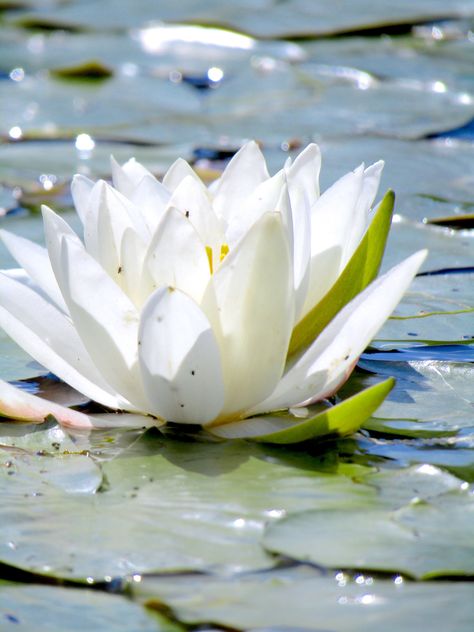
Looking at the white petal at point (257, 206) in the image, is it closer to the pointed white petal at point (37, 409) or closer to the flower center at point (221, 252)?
the flower center at point (221, 252)

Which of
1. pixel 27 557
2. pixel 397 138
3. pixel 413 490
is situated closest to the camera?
pixel 27 557

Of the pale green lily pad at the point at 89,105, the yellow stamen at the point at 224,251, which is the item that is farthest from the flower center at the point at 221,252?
the pale green lily pad at the point at 89,105

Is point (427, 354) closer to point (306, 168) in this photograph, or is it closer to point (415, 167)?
point (306, 168)

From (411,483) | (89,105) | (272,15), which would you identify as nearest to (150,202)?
(411,483)

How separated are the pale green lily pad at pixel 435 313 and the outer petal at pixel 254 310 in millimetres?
414

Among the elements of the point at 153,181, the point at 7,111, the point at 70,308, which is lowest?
the point at 7,111

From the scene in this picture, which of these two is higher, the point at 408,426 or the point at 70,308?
the point at 70,308

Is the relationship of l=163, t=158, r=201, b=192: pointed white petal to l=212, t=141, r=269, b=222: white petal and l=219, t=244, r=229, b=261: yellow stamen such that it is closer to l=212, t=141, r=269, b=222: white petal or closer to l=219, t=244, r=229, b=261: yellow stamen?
l=212, t=141, r=269, b=222: white petal

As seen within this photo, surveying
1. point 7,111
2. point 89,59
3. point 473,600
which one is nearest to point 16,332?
point 473,600

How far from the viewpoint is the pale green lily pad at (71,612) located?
41.4 inches

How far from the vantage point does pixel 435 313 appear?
1.91 meters

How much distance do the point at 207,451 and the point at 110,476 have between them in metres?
0.15

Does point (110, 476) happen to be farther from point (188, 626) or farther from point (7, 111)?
point (7, 111)

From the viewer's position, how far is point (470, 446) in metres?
1.42
